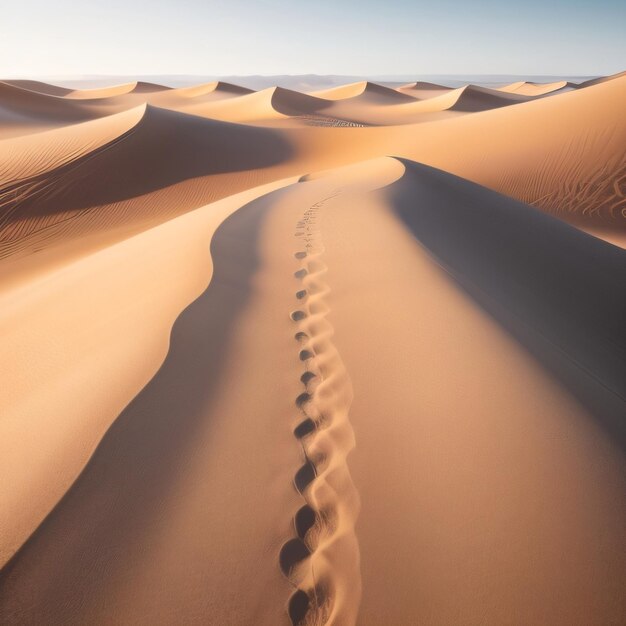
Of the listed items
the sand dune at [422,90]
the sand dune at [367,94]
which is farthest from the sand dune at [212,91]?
the sand dune at [422,90]

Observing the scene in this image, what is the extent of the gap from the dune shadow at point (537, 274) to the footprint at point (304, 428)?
1623 mm

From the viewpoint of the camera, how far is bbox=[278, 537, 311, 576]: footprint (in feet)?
5.76

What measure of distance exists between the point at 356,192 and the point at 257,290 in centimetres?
360

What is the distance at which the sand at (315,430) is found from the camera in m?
1.70

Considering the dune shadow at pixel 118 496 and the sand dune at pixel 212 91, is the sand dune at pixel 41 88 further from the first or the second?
the dune shadow at pixel 118 496

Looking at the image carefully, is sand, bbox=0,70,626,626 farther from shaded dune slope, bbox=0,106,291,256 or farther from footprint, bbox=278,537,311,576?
shaded dune slope, bbox=0,106,291,256

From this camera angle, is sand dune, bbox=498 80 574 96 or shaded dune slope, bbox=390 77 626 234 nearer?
shaded dune slope, bbox=390 77 626 234

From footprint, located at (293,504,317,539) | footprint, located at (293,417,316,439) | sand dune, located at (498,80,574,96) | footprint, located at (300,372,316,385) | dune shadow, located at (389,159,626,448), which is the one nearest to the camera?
footprint, located at (293,504,317,539)

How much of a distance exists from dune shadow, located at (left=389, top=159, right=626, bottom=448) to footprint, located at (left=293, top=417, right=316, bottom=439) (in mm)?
1623

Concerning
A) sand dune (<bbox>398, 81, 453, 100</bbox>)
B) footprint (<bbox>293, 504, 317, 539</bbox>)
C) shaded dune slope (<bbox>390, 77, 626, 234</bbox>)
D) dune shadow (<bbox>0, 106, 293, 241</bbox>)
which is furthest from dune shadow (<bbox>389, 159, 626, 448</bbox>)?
sand dune (<bbox>398, 81, 453, 100</bbox>)

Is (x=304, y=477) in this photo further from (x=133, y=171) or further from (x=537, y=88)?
(x=537, y=88)

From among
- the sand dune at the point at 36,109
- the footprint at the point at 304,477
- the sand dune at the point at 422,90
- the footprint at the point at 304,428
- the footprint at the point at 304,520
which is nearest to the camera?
the footprint at the point at 304,520

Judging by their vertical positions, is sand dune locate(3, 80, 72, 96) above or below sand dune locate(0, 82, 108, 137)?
above

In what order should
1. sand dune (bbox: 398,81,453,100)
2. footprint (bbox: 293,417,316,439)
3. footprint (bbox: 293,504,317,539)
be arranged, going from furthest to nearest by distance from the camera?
1. sand dune (bbox: 398,81,453,100)
2. footprint (bbox: 293,417,316,439)
3. footprint (bbox: 293,504,317,539)
